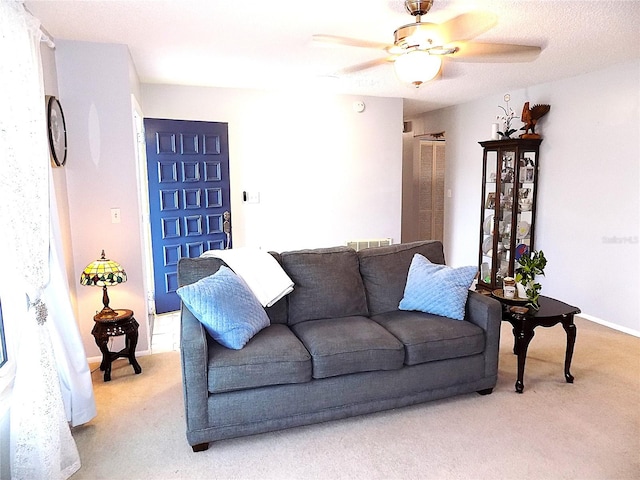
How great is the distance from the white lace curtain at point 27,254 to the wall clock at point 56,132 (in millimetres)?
636

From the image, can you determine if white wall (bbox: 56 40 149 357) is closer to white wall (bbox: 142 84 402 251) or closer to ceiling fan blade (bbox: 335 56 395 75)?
white wall (bbox: 142 84 402 251)

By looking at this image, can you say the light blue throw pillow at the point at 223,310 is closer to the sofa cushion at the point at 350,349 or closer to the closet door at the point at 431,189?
the sofa cushion at the point at 350,349

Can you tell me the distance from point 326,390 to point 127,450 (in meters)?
1.08

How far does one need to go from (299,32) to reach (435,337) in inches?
83.1

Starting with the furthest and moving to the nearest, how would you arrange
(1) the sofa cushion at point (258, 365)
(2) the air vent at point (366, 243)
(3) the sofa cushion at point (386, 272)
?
1. (2) the air vent at point (366, 243)
2. (3) the sofa cushion at point (386, 272)
3. (1) the sofa cushion at point (258, 365)

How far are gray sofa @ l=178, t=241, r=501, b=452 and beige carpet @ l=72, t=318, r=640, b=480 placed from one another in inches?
3.9

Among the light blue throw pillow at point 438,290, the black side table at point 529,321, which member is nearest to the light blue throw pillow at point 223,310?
the light blue throw pillow at point 438,290

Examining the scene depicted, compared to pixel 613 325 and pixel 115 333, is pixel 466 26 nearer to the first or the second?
pixel 115 333

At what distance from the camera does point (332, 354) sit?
2387mm

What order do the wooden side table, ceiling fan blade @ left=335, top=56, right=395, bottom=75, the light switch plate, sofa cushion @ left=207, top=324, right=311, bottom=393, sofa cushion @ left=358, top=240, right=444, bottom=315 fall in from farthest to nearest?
the light switch plate
sofa cushion @ left=358, top=240, right=444, bottom=315
the wooden side table
ceiling fan blade @ left=335, top=56, right=395, bottom=75
sofa cushion @ left=207, top=324, right=311, bottom=393

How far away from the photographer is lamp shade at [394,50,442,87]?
2334 millimetres

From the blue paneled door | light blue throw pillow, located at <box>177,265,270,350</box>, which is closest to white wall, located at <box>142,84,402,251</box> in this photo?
the blue paneled door

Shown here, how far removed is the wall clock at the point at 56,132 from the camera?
8.95 ft

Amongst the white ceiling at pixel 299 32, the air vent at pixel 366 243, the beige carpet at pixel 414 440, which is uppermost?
the white ceiling at pixel 299 32
